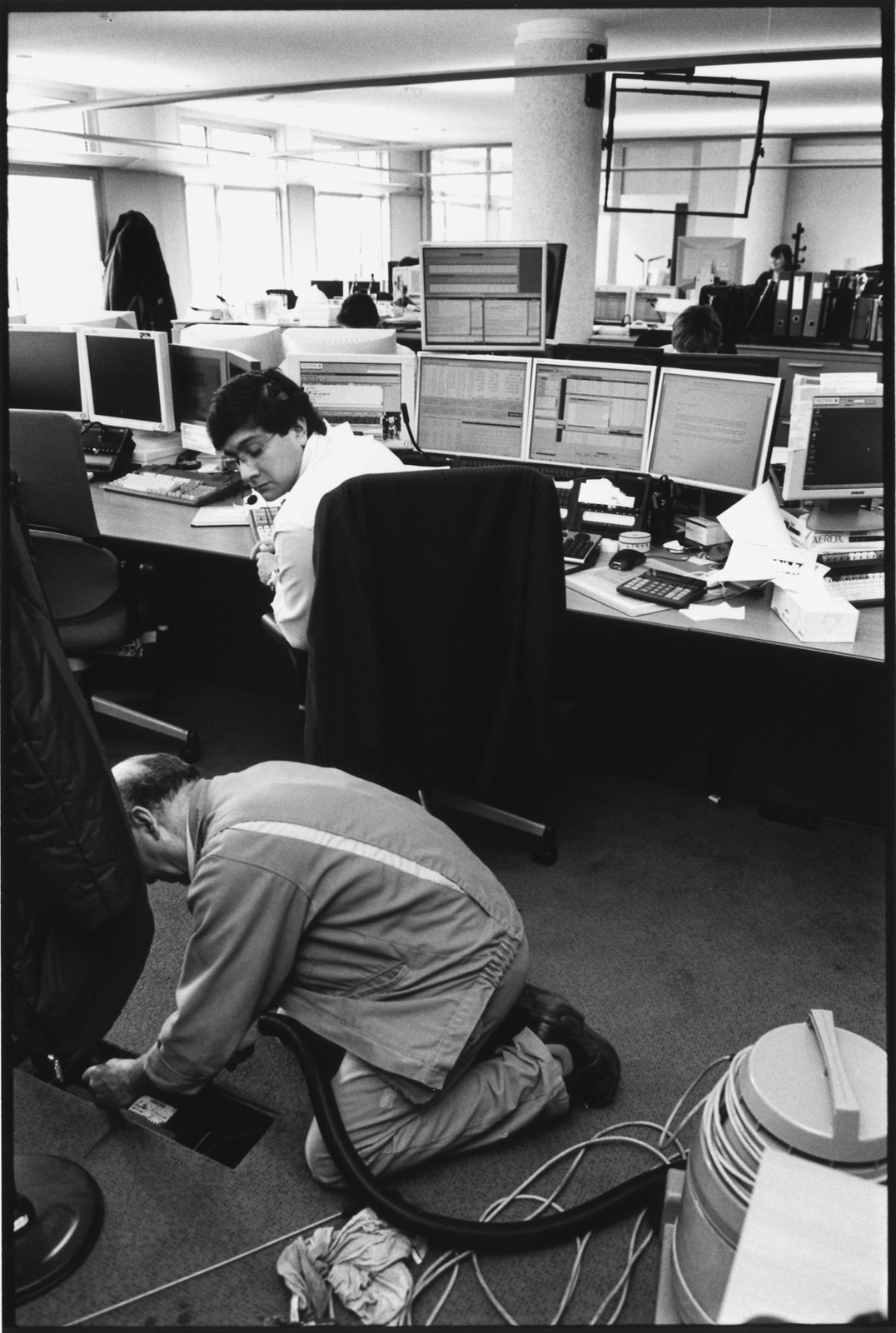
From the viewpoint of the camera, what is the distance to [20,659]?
3.43 ft

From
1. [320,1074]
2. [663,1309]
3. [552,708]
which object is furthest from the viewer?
[552,708]

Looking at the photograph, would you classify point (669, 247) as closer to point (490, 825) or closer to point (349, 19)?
point (349, 19)

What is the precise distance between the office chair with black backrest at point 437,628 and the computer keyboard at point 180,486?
4.22ft

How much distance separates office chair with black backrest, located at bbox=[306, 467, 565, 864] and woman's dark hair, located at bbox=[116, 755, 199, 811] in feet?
1.86

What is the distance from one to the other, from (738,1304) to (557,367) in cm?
244

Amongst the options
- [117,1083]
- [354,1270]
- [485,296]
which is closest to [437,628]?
[117,1083]

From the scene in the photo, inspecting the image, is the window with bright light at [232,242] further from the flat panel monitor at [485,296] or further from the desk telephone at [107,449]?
the flat panel monitor at [485,296]

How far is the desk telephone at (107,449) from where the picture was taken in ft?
11.1

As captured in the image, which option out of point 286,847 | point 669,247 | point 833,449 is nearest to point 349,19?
point 833,449

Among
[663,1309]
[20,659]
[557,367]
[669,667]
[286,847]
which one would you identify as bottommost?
[663,1309]

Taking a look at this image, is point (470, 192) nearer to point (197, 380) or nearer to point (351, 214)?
point (351, 214)

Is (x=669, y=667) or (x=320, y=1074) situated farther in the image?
(x=669, y=667)

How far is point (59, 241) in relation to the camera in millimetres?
8914

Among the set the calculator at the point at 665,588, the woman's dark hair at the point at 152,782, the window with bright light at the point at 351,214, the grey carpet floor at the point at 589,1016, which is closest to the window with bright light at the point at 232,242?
the window with bright light at the point at 351,214
